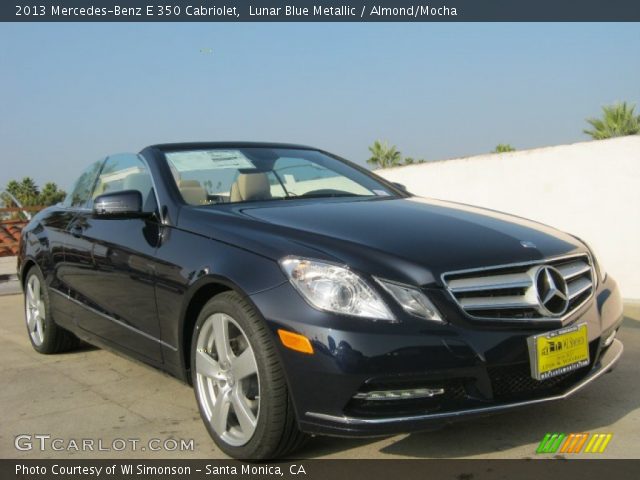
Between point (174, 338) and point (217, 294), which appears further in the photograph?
point (174, 338)

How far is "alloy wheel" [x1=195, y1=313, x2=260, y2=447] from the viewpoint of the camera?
2.97 m

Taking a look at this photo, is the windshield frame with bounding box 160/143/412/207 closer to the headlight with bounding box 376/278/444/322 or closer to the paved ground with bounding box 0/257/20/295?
the headlight with bounding box 376/278/444/322

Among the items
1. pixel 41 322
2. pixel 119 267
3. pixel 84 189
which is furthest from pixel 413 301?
pixel 41 322

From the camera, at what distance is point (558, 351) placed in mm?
2855

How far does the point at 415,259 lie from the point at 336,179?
1.75 meters

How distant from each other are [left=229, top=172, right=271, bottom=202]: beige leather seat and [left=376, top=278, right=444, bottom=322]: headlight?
4.59 feet

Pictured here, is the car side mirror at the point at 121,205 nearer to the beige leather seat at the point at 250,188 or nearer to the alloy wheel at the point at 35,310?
the beige leather seat at the point at 250,188

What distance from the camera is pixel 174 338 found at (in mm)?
3473

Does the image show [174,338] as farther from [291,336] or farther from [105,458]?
[291,336]

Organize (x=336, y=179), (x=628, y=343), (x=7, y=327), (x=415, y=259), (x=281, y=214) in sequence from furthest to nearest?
(x=7, y=327)
(x=628, y=343)
(x=336, y=179)
(x=281, y=214)
(x=415, y=259)

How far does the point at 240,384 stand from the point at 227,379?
0.12m

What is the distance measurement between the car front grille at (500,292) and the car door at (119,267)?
161cm

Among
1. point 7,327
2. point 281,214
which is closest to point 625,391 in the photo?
point 281,214

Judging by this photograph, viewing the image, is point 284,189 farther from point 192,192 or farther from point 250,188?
point 192,192
